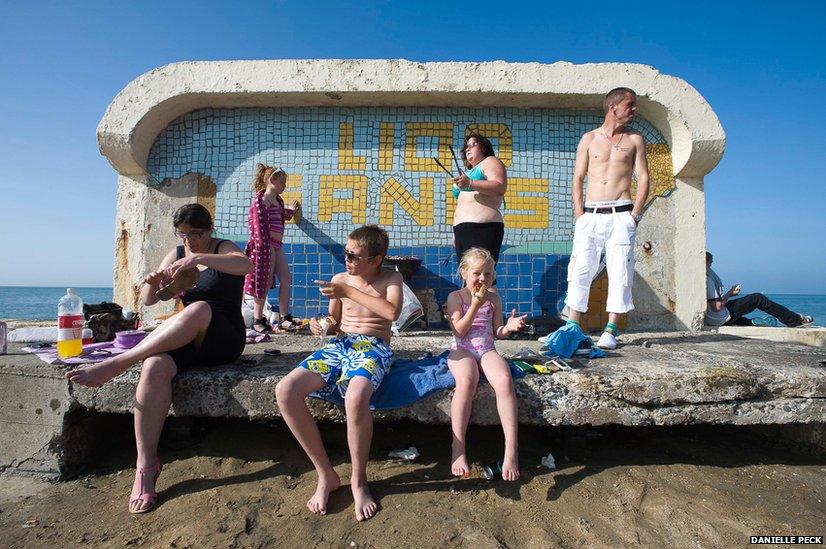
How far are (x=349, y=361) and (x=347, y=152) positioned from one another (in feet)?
11.4

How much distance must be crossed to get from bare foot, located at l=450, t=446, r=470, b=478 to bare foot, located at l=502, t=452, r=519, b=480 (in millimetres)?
178

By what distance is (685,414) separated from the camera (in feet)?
7.87

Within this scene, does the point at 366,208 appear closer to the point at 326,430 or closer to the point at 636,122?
the point at 326,430

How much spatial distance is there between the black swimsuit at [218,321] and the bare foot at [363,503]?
1.14 metres

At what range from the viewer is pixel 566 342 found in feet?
9.50

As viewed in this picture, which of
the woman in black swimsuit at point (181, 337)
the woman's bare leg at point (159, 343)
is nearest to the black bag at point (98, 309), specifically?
the woman in black swimsuit at point (181, 337)

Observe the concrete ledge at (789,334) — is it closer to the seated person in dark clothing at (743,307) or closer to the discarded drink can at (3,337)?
the seated person in dark clothing at (743,307)

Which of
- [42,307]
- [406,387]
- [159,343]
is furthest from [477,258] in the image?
[42,307]

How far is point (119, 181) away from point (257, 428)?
12.6 ft

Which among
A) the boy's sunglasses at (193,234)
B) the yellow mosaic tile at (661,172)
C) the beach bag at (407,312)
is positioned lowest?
the beach bag at (407,312)

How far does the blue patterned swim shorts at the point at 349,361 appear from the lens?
7.35 feet

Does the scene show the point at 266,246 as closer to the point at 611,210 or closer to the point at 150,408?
the point at 150,408

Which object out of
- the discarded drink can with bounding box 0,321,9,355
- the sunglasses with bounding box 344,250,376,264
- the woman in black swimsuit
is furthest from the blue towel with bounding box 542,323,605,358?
the discarded drink can with bounding box 0,321,9,355

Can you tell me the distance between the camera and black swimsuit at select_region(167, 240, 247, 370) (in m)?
2.55
